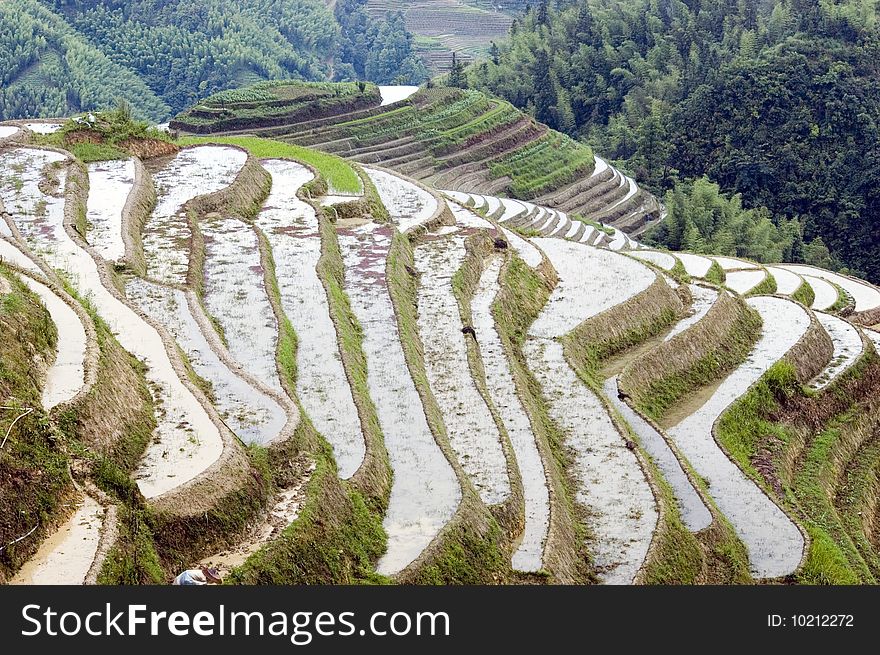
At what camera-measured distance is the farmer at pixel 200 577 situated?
9.23 metres

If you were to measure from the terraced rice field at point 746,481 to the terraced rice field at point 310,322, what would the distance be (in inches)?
187

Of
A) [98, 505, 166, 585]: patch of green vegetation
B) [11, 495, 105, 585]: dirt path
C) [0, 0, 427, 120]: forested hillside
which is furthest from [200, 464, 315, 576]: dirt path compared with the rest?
[0, 0, 427, 120]: forested hillside

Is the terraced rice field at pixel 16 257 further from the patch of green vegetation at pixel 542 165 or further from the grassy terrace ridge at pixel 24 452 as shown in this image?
the patch of green vegetation at pixel 542 165

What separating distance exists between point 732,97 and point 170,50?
169 feet

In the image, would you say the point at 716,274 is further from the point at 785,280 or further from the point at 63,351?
the point at 63,351

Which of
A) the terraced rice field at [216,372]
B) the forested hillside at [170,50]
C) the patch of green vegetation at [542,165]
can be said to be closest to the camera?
the terraced rice field at [216,372]

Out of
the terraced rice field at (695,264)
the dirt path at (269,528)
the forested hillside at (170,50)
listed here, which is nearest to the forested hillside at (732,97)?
the terraced rice field at (695,264)

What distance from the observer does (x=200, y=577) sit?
31.0 feet

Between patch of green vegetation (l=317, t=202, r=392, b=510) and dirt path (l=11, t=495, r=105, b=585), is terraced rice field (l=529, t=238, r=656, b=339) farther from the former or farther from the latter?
dirt path (l=11, t=495, r=105, b=585)

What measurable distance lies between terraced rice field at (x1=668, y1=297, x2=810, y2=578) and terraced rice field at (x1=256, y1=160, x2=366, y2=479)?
15.5 ft

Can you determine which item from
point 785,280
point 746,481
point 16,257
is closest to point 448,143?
point 785,280

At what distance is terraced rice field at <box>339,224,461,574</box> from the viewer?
12.5 m

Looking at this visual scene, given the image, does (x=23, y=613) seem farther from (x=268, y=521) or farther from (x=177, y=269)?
(x=177, y=269)

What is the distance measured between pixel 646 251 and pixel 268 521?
19688 millimetres
